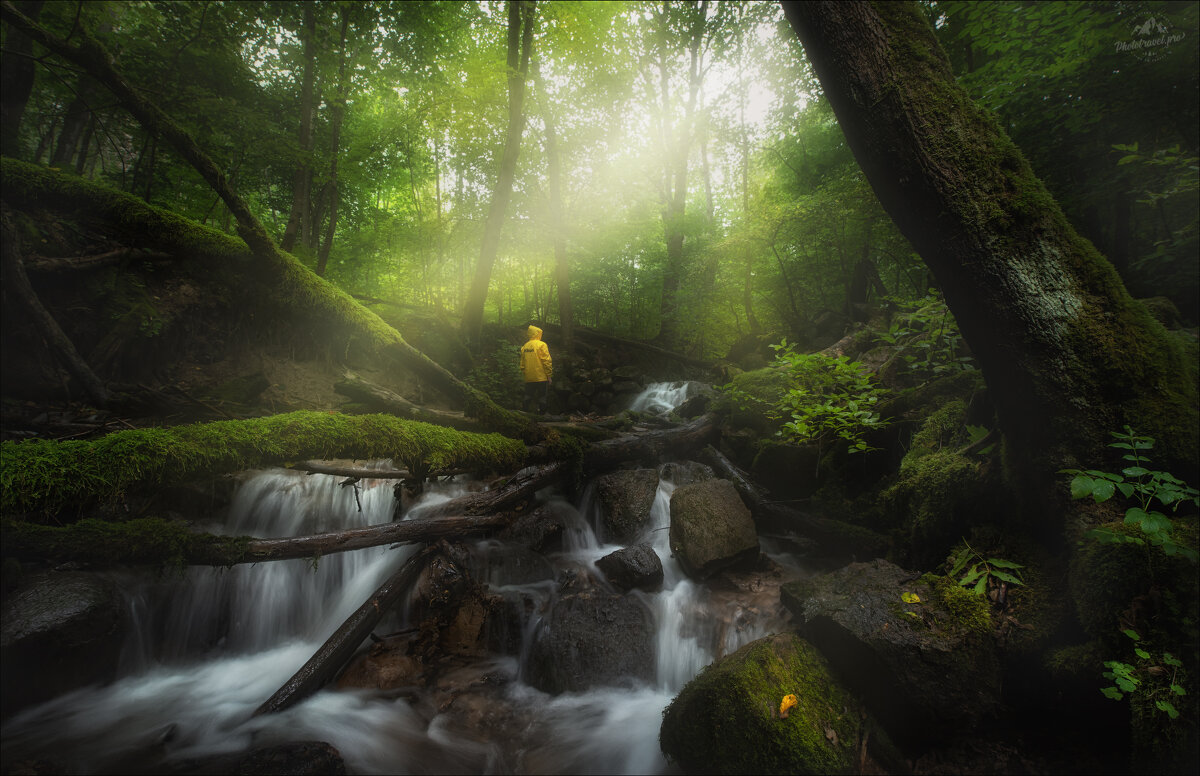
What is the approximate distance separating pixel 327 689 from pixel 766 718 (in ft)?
12.0

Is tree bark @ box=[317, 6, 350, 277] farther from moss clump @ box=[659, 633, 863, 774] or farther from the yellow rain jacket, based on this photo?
moss clump @ box=[659, 633, 863, 774]

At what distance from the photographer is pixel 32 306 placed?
18.4 ft

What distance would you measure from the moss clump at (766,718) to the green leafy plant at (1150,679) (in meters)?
1.23

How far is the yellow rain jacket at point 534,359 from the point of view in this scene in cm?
1005

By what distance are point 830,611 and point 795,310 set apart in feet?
34.9

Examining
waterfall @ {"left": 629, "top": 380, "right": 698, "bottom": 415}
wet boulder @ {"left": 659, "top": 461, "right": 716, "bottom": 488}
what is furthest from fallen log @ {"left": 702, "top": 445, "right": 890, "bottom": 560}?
waterfall @ {"left": 629, "top": 380, "right": 698, "bottom": 415}

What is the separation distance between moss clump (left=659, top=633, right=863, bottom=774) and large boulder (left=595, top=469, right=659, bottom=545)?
10.0 ft

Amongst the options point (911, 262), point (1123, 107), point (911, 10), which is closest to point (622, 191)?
point (911, 262)

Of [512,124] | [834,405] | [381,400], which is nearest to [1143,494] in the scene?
[834,405]

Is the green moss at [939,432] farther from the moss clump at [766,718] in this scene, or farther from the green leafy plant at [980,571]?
the moss clump at [766,718]

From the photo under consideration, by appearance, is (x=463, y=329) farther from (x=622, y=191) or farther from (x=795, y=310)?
(x=622, y=191)

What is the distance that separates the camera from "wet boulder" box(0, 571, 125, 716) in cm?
331

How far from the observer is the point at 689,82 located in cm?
1852

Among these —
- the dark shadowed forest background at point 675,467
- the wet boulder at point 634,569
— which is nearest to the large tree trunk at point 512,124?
the dark shadowed forest background at point 675,467
